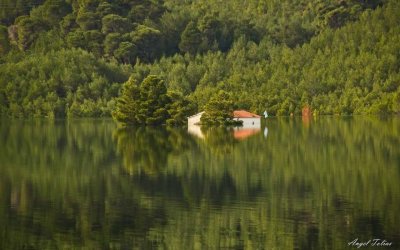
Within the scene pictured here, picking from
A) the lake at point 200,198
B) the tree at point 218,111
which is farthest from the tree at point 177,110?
the lake at point 200,198

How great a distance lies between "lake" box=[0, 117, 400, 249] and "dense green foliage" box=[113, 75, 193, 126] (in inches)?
1874

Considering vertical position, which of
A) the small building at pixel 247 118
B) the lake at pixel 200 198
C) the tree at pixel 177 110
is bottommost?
the lake at pixel 200 198

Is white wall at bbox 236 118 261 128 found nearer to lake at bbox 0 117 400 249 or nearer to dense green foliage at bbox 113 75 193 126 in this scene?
dense green foliage at bbox 113 75 193 126

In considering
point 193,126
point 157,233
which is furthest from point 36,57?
point 157,233

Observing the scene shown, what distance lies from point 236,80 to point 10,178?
458 feet

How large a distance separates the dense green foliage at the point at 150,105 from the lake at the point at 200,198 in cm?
4761

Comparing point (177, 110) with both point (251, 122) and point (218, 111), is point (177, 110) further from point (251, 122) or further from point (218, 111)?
point (251, 122)

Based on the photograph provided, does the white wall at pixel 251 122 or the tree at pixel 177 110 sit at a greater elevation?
the tree at pixel 177 110

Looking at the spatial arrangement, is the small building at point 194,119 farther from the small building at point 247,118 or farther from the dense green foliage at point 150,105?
the small building at point 247,118

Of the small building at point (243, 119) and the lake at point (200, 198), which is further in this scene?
the small building at point (243, 119)

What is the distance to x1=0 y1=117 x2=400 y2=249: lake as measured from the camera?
2644cm

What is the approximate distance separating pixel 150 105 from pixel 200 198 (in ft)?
244

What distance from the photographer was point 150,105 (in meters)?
108

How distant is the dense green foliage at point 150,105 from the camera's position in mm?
106938
